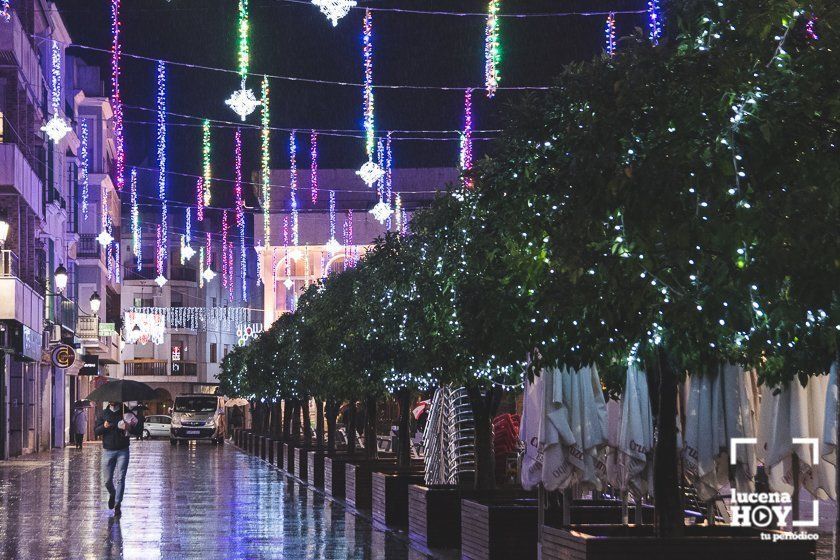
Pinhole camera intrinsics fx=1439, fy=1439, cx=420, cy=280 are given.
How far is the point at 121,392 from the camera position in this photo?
83.7ft

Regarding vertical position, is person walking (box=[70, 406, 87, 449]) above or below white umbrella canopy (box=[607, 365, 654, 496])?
below

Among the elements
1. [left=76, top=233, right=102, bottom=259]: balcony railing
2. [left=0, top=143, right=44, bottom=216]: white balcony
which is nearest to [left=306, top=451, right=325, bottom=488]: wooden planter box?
[left=0, top=143, right=44, bottom=216]: white balcony

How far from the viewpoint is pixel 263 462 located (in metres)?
48.1

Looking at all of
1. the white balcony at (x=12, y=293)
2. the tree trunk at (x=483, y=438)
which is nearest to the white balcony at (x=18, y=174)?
the white balcony at (x=12, y=293)

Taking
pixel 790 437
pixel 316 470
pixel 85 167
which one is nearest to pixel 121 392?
pixel 316 470

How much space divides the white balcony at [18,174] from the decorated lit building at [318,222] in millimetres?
51970

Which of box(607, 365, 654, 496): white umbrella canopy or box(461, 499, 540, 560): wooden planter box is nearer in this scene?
box(607, 365, 654, 496): white umbrella canopy

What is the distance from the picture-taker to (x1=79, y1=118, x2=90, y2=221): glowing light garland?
220ft

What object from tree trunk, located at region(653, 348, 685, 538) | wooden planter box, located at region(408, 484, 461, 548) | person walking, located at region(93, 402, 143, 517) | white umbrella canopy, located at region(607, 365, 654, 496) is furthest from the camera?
person walking, located at region(93, 402, 143, 517)

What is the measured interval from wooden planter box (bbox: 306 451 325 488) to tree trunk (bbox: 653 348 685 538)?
20036 mm

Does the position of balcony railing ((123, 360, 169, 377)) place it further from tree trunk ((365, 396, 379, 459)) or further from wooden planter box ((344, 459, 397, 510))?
wooden planter box ((344, 459, 397, 510))

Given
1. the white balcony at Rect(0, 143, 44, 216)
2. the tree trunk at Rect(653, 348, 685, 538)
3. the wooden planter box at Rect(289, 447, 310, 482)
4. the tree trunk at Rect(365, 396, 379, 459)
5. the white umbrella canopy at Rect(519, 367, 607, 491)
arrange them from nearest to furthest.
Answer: the tree trunk at Rect(653, 348, 685, 538) < the white umbrella canopy at Rect(519, 367, 607, 491) < the tree trunk at Rect(365, 396, 379, 459) < the wooden planter box at Rect(289, 447, 310, 482) < the white balcony at Rect(0, 143, 44, 216)

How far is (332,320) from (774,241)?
22113 mm

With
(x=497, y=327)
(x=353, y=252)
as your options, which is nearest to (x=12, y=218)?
(x=497, y=327)
